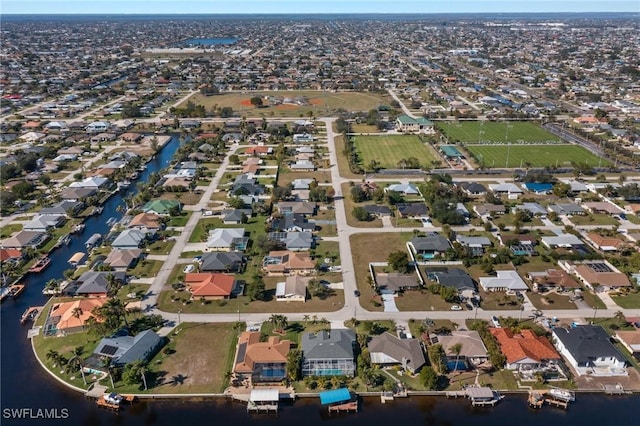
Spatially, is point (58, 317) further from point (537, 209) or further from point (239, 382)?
point (537, 209)

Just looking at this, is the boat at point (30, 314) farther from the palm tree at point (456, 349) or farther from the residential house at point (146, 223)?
the palm tree at point (456, 349)

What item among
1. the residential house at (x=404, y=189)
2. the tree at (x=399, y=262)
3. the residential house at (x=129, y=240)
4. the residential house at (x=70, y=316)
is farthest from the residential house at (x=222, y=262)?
the residential house at (x=404, y=189)

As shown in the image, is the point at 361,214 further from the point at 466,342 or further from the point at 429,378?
the point at 429,378

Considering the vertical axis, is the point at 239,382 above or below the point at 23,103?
below

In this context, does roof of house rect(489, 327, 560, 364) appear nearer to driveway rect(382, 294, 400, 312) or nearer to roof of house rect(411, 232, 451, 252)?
driveway rect(382, 294, 400, 312)

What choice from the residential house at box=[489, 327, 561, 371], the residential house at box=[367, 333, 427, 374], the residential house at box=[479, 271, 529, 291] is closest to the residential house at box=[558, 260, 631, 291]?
the residential house at box=[479, 271, 529, 291]

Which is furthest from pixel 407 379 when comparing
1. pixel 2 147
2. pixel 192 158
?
pixel 2 147
